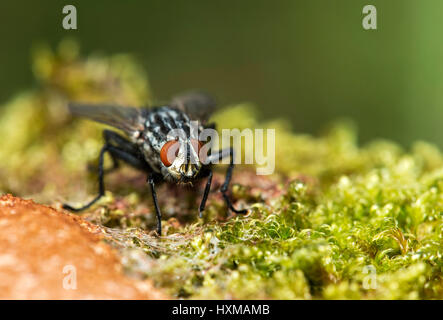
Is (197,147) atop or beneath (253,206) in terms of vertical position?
atop

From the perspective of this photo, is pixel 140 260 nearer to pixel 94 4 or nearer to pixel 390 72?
pixel 390 72

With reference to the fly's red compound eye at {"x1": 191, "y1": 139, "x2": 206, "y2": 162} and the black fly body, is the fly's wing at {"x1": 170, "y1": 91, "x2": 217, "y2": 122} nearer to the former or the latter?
the black fly body

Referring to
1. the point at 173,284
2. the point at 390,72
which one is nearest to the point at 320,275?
the point at 173,284

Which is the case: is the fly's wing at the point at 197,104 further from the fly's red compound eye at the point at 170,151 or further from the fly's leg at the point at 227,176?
the fly's red compound eye at the point at 170,151

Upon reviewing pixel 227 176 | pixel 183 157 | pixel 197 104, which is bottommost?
pixel 227 176

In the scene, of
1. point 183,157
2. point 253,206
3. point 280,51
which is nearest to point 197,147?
point 183,157

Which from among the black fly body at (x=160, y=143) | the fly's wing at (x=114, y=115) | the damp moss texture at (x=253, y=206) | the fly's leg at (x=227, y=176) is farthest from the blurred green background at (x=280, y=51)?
the fly's wing at (x=114, y=115)

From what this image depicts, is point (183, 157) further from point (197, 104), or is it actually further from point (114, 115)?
point (197, 104)
